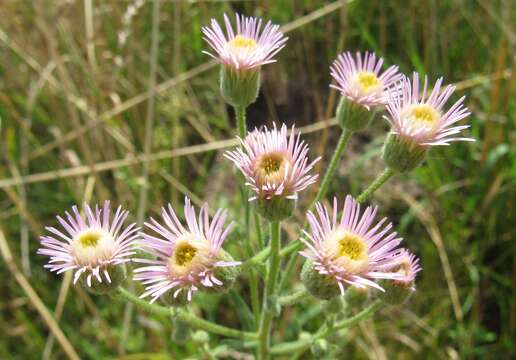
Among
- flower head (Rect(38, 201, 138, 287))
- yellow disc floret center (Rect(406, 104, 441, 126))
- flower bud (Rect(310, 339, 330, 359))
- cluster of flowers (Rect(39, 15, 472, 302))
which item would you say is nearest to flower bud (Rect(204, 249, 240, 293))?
cluster of flowers (Rect(39, 15, 472, 302))

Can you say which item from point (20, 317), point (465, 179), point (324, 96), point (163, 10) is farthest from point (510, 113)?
point (20, 317)

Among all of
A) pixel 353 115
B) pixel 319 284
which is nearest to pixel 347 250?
pixel 319 284

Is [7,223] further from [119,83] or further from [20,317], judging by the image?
[119,83]

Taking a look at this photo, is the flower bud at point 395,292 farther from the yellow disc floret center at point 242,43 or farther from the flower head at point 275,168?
the yellow disc floret center at point 242,43

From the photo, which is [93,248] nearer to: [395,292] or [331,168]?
[331,168]

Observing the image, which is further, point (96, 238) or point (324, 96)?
point (324, 96)

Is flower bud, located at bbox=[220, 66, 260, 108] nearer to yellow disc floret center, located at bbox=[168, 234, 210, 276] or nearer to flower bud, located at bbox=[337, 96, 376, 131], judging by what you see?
flower bud, located at bbox=[337, 96, 376, 131]

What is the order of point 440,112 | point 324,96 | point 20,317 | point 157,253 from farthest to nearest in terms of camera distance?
point 324,96 < point 20,317 < point 440,112 < point 157,253
